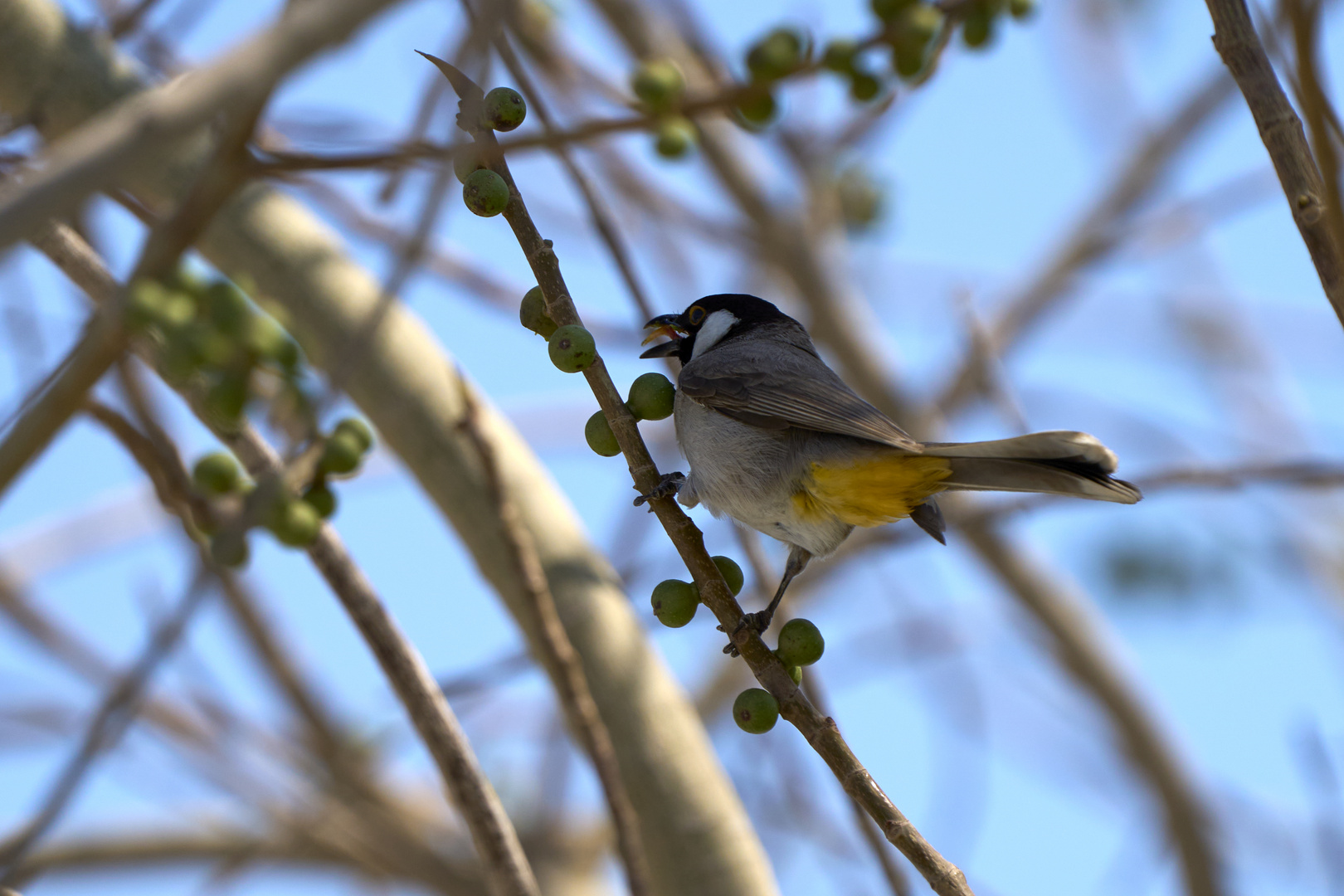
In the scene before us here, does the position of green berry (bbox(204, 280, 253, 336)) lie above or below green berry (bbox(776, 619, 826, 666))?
above

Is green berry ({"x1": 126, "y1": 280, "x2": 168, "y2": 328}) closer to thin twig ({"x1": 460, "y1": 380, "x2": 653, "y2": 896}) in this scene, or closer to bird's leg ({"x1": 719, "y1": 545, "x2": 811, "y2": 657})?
thin twig ({"x1": 460, "y1": 380, "x2": 653, "y2": 896})

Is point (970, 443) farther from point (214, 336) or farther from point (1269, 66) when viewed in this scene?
point (214, 336)

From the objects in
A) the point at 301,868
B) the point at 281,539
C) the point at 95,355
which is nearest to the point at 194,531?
the point at 281,539

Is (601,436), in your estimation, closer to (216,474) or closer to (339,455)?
(339,455)

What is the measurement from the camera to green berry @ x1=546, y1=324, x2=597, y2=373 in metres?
2.13

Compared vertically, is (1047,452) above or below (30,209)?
above

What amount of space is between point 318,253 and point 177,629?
2.27 metres

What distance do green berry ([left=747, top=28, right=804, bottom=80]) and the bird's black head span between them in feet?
3.47

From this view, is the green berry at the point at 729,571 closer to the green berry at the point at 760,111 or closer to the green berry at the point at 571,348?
the green berry at the point at 571,348

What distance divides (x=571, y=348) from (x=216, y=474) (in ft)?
2.29

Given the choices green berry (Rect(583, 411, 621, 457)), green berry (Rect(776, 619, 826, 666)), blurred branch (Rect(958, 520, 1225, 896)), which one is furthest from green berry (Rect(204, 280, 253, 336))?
blurred branch (Rect(958, 520, 1225, 896))

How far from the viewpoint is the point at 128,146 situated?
1106 millimetres

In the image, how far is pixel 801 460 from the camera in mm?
3135

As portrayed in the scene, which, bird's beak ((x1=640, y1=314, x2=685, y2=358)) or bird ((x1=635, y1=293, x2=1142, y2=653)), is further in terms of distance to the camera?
bird's beak ((x1=640, y1=314, x2=685, y2=358))
